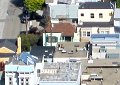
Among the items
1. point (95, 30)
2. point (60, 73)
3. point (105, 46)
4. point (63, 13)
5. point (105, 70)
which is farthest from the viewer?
point (63, 13)

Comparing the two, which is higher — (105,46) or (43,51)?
(105,46)

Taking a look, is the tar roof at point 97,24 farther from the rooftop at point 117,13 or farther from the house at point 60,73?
the house at point 60,73

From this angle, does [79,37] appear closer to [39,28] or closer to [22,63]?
[39,28]

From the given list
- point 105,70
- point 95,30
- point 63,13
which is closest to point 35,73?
point 105,70

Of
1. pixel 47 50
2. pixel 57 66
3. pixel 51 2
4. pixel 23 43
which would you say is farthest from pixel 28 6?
pixel 57 66

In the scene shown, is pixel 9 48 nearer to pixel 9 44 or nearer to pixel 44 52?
pixel 9 44
